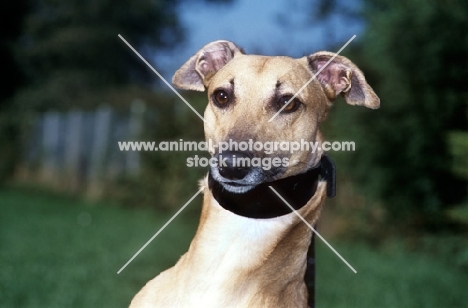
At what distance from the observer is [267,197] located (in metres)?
2.78

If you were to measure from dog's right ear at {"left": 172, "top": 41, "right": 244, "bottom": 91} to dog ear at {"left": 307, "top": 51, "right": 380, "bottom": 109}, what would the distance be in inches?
14.3

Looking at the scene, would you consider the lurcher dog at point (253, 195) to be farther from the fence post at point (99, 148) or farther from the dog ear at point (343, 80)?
the fence post at point (99, 148)

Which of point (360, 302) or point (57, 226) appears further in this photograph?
point (57, 226)

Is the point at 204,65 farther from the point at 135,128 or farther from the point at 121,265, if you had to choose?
the point at 135,128

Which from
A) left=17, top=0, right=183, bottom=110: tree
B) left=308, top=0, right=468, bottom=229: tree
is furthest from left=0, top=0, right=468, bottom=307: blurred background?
left=17, top=0, right=183, bottom=110: tree

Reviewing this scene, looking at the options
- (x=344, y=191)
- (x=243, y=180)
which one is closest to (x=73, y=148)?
(x=344, y=191)

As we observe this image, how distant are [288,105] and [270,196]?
0.42 m

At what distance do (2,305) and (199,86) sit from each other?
9.90 feet

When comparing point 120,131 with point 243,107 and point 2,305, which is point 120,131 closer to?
point 2,305

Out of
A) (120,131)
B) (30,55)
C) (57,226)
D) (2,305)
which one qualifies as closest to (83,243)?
(57,226)

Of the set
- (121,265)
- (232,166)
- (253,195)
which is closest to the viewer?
(232,166)

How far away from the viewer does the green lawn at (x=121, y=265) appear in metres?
6.24

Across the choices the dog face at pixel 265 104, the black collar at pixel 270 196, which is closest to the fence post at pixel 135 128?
the dog face at pixel 265 104

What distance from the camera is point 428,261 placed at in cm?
948
